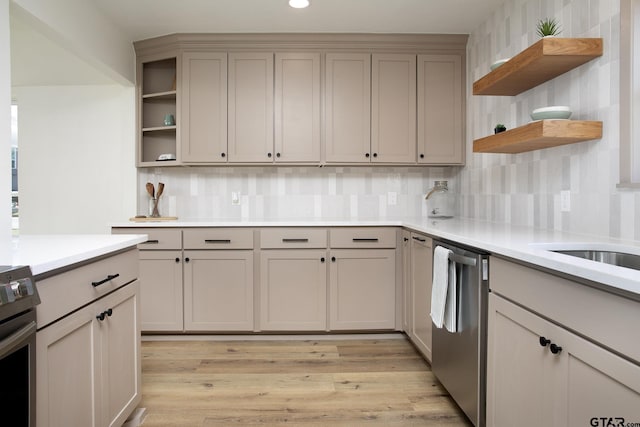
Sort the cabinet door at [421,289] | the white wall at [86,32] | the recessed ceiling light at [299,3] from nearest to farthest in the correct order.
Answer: the white wall at [86,32]
the cabinet door at [421,289]
the recessed ceiling light at [299,3]

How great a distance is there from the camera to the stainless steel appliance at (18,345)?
991 millimetres

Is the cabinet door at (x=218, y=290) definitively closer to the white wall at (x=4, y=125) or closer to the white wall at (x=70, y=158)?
the white wall at (x=70, y=158)

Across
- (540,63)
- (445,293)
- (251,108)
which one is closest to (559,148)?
(540,63)

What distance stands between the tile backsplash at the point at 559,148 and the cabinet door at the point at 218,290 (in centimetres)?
187

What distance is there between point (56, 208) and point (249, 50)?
2.33 metres

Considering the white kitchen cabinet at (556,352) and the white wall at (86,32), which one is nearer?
the white kitchen cabinet at (556,352)

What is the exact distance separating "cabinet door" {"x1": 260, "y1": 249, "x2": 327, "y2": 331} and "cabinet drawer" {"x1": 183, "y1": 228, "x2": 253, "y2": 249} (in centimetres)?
17

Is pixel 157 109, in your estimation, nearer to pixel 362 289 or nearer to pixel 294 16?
pixel 294 16

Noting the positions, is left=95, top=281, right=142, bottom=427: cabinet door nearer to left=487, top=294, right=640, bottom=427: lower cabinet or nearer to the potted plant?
left=487, top=294, right=640, bottom=427: lower cabinet

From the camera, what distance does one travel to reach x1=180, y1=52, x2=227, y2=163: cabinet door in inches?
130

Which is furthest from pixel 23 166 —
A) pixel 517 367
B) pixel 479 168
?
pixel 517 367

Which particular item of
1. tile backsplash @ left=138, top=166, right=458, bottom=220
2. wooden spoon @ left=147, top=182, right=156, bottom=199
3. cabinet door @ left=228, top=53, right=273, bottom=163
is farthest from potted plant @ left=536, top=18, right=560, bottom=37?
wooden spoon @ left=147, top=182, right=156, bottom=199

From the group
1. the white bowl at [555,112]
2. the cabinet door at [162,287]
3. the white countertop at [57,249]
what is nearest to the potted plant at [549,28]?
the white bowl at [555,112]

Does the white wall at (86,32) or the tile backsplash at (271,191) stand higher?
the white wall at (86,32)
